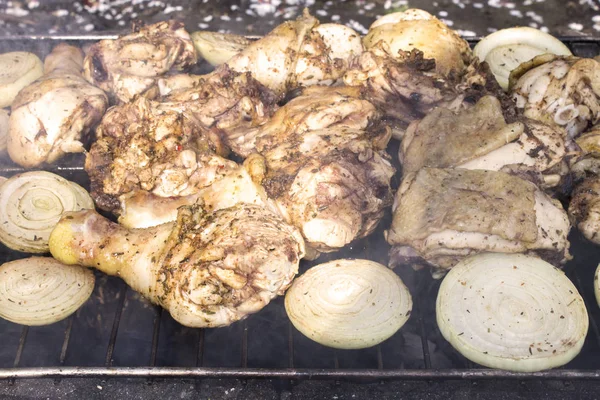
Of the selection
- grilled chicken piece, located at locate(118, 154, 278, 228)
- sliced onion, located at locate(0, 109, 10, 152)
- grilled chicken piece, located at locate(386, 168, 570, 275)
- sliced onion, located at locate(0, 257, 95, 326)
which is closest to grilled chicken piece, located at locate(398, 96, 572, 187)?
grilled chicken piece, located at locate(386, 168, 570, 275)

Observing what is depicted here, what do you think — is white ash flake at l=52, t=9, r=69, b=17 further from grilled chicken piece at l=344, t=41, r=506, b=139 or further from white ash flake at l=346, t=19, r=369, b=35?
grilled chicken piece at l=344, t=41, r=506, b=139

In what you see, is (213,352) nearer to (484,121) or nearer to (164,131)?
(164,131)

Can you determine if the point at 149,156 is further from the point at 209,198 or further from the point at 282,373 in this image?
the point at 282,373

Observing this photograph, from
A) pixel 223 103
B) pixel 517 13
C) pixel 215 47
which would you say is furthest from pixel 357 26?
pixel 223 103

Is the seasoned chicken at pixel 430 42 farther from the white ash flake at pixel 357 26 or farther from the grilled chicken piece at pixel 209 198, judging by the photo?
the white ash flake at pixel 357 26

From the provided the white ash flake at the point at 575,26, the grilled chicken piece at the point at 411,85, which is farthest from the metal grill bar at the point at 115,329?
the white ash flake at the point at 575,26
